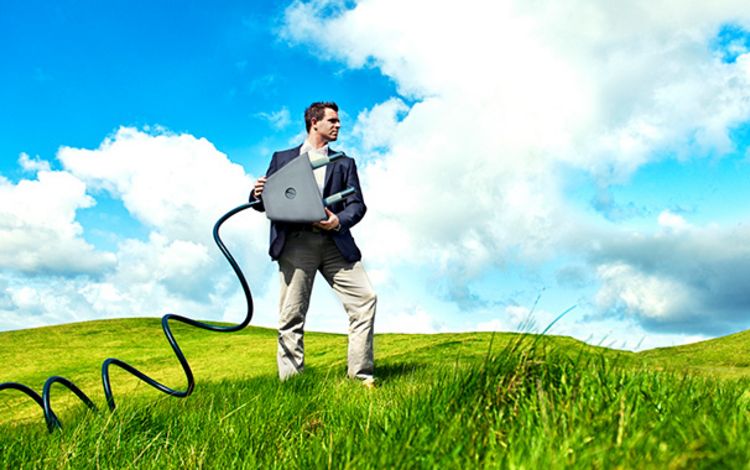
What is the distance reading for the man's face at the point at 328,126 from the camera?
5469 millimetres

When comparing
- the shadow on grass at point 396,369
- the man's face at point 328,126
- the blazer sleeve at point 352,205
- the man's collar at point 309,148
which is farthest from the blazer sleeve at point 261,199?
the shadow on grass at point 396,369

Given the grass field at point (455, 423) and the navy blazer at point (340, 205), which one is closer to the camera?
the grass field at point (455, 423)

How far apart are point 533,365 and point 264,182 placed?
3.03 metres

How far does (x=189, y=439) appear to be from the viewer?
127 inches

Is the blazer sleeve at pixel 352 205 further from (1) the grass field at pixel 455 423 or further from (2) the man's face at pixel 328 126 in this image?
(1) the grass field at pixel 455 423

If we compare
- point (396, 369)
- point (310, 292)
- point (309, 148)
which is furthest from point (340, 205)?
point (396, 369)

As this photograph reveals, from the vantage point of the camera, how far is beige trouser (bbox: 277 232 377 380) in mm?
5375

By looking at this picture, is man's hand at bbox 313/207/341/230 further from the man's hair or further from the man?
the man's hair

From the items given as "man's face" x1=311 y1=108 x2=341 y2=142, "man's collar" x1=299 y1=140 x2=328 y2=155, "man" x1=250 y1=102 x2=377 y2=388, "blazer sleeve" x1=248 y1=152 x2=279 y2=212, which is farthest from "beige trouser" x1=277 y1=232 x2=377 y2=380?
"man's face" x1=311 y1=108 x2=341 y2=142

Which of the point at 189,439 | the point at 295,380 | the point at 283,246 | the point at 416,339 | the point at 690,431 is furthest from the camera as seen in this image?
the point at 416,339

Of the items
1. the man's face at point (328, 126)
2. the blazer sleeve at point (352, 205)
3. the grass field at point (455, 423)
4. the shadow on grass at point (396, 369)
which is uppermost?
the man's face at point (328, 126)

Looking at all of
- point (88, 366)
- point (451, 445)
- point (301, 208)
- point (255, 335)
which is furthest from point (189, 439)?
point (255, 335)

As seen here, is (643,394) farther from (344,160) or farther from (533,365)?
(344,160)

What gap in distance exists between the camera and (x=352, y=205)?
5.39 m
